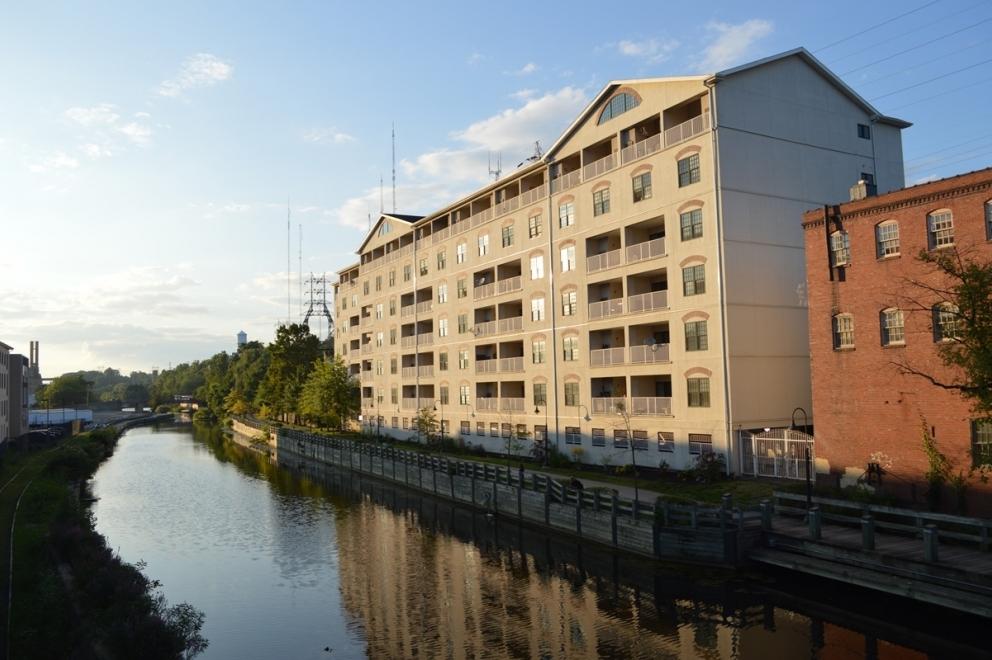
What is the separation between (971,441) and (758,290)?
14181 millimetres

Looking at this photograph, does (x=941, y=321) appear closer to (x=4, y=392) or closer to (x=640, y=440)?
(x=640, y=440)

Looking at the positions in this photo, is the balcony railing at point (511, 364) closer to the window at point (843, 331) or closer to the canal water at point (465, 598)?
the canal water at point (465, 598)

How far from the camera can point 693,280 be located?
39.4 metres

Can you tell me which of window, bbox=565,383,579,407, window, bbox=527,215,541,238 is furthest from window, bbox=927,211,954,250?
window, bbox=527,215,541,238

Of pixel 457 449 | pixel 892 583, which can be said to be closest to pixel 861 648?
pixel 892 583

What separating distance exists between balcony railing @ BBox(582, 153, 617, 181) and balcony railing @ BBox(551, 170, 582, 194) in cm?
67

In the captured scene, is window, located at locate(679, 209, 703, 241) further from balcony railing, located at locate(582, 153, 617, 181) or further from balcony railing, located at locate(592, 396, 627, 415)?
balcony railing, located at locate(592, 396, 627, 415)

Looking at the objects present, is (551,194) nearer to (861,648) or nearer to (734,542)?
(734,542)

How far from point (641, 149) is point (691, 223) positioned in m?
6.06

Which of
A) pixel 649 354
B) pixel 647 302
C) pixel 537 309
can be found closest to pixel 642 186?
pixel 647 302

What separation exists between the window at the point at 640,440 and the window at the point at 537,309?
12.3 m

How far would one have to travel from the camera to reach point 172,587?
29656mm

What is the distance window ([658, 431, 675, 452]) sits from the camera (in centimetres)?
4031

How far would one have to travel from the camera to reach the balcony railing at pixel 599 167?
45062mm
